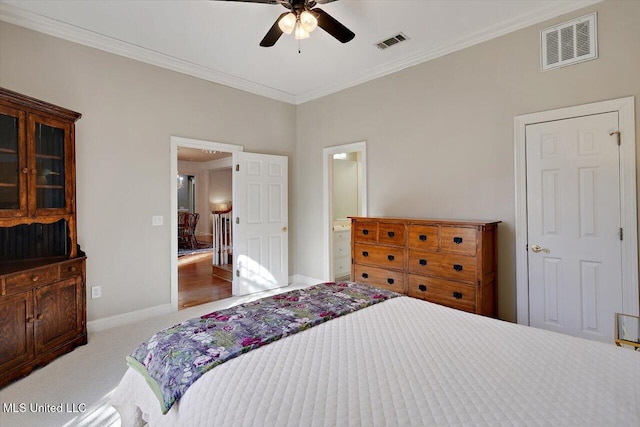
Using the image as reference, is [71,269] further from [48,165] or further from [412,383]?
[412,383]

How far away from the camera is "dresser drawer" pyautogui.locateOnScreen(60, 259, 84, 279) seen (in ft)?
9.01

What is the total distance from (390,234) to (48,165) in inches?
129

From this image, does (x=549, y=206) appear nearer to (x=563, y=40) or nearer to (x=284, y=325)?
(x=563, y=40)

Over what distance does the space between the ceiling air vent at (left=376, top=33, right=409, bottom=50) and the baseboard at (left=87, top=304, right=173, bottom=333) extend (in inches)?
154

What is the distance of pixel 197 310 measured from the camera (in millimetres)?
3916

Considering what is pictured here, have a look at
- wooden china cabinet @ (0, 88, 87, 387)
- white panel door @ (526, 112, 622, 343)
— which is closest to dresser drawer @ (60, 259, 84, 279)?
wooden china cabinet @ (0, 88, 87, 387)

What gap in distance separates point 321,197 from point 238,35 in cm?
244

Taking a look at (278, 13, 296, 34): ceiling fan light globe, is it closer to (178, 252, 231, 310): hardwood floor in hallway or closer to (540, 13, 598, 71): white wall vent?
(540, 13, 598, 71): white wall vent

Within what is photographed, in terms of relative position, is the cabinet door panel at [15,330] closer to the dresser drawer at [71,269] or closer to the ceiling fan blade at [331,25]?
the dresser drawer at [71,269]

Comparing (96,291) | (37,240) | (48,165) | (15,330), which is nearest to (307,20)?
(48,165)

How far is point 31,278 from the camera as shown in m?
2.47

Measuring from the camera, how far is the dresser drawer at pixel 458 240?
9.58 ft

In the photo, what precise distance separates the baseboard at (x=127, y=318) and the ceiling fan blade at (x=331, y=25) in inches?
137

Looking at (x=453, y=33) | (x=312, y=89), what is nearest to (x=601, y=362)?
(x=453, y=33)
